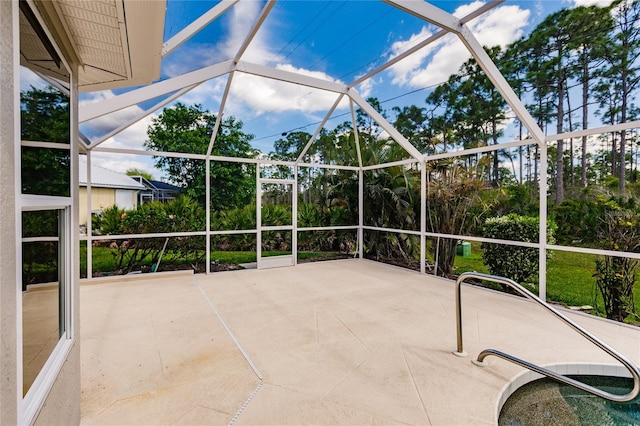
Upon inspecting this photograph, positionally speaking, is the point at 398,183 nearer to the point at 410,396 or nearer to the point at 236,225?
the point at 236,225

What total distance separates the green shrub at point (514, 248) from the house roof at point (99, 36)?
565 cm

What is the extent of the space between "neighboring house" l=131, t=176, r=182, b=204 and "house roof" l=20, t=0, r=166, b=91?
433cm

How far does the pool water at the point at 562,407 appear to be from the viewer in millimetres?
2432

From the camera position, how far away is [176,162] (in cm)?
673

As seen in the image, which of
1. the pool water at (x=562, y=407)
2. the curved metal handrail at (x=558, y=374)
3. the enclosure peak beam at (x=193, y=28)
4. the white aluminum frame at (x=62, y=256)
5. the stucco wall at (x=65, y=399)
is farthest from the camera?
the enclosure peak beam at (x=193, y=28)

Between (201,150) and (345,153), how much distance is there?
145 inches

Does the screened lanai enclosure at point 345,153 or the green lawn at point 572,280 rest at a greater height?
the screened lanai enclosure at point 345,153

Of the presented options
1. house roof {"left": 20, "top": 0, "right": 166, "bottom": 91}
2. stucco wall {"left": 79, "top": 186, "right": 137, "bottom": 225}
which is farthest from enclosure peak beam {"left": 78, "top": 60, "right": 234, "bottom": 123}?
house roof {"left": 20, "top": 0, "right": 166, "bottom": 91}

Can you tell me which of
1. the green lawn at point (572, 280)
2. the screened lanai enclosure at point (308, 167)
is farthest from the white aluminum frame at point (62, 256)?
the green lawn at point (572, 280)

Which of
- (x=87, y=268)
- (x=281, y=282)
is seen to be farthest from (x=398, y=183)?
(x=87, y=268)

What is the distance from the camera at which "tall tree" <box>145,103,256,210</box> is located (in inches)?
265

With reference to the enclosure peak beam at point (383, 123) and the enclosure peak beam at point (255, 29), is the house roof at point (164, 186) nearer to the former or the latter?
the enclosure peak beam at point (255, 29)

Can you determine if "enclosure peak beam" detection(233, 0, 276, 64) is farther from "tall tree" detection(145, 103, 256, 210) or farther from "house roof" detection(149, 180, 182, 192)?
"house roof" detection(149, 180, 182, 192)

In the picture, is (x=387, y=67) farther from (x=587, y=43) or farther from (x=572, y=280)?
(x=572, y=280)
